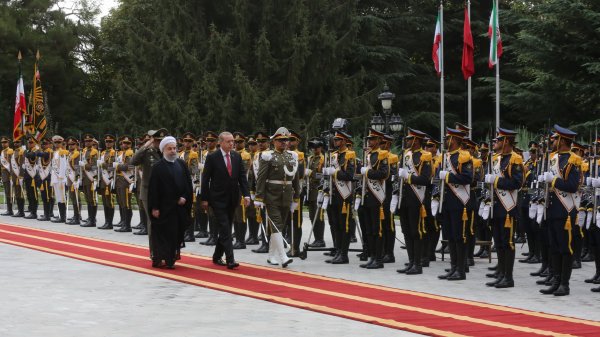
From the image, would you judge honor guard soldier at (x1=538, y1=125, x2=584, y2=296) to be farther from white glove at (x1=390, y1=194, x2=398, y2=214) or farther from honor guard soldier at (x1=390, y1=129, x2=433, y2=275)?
white glove at (x1=390, y1=194, x2=398, y2=214)

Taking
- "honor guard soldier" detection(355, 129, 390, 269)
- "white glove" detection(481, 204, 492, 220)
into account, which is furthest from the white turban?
"white glove" detection(481, 204, 492, 220)

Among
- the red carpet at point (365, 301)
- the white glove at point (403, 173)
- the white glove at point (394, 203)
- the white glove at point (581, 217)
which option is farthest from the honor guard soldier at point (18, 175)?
the white glove at point (581, 217)

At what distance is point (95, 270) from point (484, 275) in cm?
532

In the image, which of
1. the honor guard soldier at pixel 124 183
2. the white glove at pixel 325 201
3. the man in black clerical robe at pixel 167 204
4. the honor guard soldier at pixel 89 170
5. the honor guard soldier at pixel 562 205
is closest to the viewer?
the honor guard soldier at pixel 562 205

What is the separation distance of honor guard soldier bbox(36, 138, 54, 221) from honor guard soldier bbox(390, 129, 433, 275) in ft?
39.3

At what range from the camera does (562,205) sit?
12305 millimetres

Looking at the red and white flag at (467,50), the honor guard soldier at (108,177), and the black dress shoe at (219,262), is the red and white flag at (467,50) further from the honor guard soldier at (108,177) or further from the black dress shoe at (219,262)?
the black dress shoe at (219,262)

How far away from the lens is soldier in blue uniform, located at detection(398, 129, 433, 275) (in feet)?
46.8

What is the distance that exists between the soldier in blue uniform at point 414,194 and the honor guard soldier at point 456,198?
24.0 inches

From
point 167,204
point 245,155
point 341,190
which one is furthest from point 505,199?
point 245,155

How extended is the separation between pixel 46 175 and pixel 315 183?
347 inches

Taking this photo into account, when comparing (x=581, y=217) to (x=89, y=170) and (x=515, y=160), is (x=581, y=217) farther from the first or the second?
(x=89, y=170)

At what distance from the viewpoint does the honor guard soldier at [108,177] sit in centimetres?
2203

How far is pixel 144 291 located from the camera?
12188 millimetres
